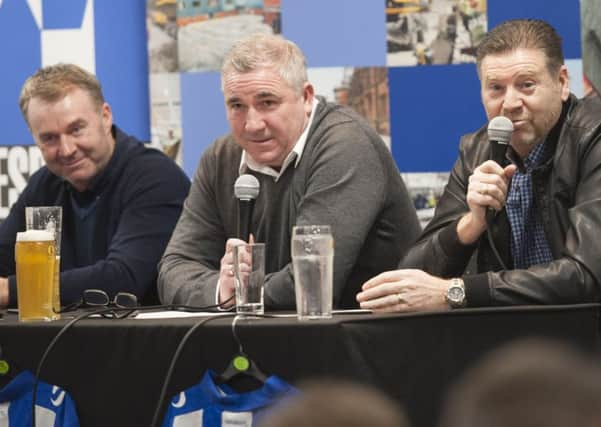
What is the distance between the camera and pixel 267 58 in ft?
10.3

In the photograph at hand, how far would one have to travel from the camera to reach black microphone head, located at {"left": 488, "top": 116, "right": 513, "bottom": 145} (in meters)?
2.65

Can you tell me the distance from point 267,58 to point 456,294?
983 mm

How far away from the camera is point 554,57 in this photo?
2920 millimetres

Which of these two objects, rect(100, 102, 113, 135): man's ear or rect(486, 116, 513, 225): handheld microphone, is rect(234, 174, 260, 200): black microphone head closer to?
rect(486, 116, 513, 225): handheld microphone

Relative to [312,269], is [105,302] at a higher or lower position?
lower

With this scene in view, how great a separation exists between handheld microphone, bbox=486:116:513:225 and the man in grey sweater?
0.49 metres

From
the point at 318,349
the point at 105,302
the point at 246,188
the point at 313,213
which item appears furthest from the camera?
the point at 313,213

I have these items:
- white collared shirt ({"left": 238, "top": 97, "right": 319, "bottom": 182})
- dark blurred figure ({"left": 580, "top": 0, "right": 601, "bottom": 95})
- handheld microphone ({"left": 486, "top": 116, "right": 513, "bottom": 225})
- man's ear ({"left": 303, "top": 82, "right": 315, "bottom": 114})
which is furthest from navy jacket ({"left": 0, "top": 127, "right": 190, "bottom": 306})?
dark blurred figure ({"left": 580, "top": 0, "right": 601, "bottom": 95})

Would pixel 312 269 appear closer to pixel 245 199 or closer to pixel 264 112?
pixel 245 199

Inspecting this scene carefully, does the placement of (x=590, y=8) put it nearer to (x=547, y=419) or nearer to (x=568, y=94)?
(x=568, y=94)

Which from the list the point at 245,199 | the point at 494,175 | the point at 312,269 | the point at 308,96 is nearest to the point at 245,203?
the point at 245,199

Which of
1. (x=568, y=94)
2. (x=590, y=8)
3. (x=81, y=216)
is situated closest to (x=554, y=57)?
(x=568, y=94)

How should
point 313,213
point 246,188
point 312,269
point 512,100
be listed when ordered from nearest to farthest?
point 312,269 → point 246,188 → point 512,100 → point 313,213

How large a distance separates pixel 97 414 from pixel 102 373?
88 mm
